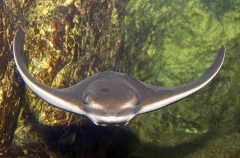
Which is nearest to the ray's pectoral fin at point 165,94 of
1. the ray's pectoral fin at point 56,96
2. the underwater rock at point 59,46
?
the ray's pectoral fin at point 56,96

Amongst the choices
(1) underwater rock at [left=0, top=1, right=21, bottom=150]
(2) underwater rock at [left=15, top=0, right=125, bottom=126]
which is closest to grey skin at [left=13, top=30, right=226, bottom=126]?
(1) underwater rock at [left=0, top=1, right=21, bottom=150]

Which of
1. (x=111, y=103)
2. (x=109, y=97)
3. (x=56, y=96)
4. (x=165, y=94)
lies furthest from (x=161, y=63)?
(x=56, y=96)

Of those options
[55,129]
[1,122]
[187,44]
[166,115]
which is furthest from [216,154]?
[1,122]

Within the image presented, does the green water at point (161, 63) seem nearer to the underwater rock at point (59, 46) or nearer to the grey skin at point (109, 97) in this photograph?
the underwater rock at point (59, 46)

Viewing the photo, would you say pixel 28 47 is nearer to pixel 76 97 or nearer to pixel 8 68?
pixel 8 68

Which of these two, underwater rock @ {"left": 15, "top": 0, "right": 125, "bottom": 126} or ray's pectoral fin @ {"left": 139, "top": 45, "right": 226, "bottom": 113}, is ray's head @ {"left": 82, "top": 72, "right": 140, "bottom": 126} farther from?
underwater rock @ {"left": 15, "top": 0, "right": 125, "bottom": 126}

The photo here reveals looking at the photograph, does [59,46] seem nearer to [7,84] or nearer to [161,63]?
[7,84]

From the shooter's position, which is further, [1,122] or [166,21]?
[166,21]
